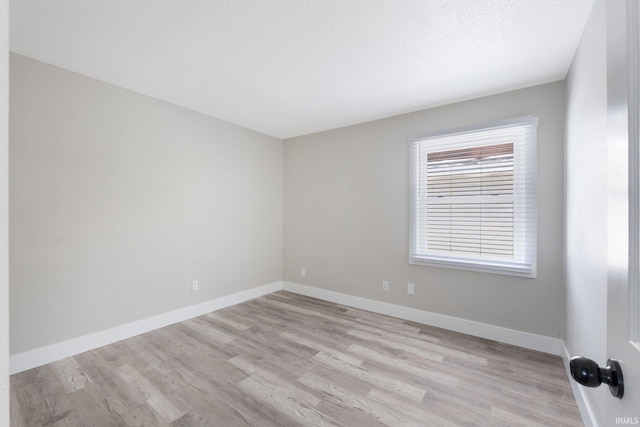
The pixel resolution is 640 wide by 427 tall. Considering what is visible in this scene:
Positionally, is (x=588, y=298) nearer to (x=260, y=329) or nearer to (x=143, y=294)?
(x=260, y=329)

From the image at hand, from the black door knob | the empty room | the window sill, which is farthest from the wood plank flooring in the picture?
the black door knob

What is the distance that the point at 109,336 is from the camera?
259 cm

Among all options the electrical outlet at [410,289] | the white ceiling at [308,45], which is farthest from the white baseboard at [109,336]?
the white ceiling at [308,45]

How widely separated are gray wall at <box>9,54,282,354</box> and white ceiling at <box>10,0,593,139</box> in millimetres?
309

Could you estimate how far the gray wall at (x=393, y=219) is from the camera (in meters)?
2.47

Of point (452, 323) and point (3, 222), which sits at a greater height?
point (3, 222)

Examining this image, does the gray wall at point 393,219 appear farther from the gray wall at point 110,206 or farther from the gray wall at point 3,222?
the gray wall at point 3,222

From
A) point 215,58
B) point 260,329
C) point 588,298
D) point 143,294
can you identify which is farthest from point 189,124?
point 588,298

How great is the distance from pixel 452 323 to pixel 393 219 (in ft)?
4.29

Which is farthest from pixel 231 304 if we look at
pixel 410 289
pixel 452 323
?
pixel 452 323

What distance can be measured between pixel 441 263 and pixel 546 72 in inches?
77.9

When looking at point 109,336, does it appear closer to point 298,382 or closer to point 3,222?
point 298,382

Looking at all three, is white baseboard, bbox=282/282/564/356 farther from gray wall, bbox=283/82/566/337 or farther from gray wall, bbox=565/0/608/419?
gray wall, bbox=565/0/608/419

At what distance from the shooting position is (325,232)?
13.1 feet
